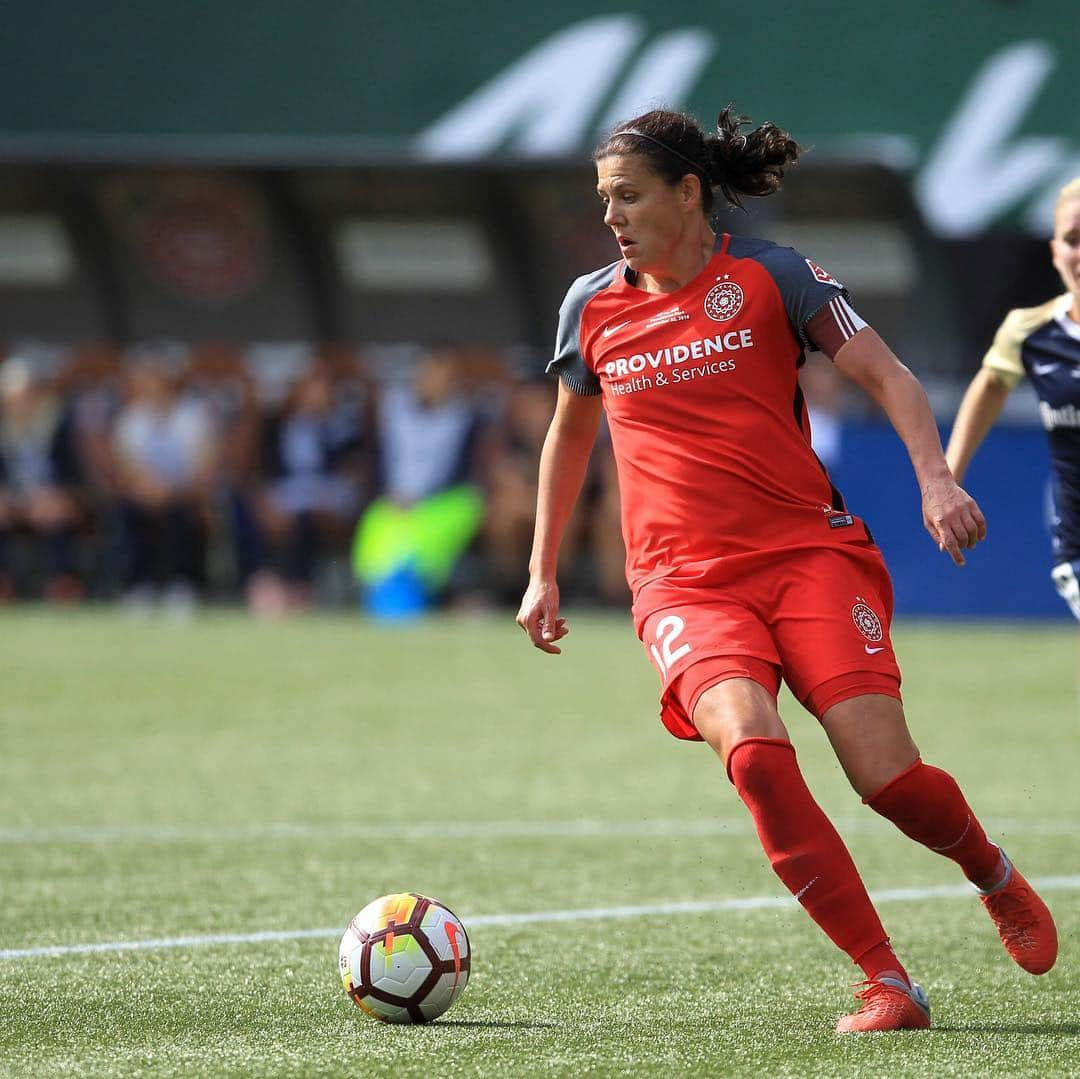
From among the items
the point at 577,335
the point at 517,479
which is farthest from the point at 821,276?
the point at 517,479

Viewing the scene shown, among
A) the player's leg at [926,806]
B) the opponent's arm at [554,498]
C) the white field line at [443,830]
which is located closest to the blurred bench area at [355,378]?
the white field line at [443,830]

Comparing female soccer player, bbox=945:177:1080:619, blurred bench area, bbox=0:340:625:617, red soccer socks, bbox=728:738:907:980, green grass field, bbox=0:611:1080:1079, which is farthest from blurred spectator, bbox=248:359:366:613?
red soccer socks, bbox=728:738:907:980

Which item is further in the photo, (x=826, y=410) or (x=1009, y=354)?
(x=826, y=410)

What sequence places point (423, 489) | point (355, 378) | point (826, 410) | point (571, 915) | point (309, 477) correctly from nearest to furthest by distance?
point (571, 915)
point (826, 410)
point (423, 489)
point (309, 477)
point (355, 378)

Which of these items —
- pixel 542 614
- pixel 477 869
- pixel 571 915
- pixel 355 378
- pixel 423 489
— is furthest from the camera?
pixel 355 378

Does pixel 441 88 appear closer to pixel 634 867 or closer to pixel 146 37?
pixel 146 37

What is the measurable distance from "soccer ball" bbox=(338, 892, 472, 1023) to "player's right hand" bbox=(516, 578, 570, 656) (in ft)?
2.48

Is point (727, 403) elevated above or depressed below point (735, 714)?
above

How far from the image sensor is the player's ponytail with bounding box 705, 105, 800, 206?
4883mm

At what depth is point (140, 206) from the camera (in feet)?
70.9

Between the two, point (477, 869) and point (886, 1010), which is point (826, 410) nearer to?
point (477, 869)

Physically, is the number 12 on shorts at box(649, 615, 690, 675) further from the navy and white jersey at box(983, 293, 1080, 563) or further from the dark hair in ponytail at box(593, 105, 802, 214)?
the navy and white jersey at box(983, 293, 1080, 563)

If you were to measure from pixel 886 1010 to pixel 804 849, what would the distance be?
380mm

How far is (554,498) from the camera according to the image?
5.14 m
